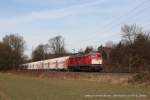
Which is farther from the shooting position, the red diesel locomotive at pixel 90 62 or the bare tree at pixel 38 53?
the bare tree at pixel 38 53

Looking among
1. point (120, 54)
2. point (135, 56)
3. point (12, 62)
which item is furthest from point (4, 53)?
point (135, 56)

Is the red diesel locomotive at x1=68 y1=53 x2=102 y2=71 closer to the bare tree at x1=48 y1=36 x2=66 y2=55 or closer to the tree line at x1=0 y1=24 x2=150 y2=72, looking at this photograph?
the tree line at x1=0 y1=24 x2=150 y2=72

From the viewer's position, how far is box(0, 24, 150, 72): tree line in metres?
62.5

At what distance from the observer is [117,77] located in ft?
109

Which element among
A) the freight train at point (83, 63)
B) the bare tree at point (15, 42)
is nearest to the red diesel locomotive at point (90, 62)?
the freight train at point (83, 63)

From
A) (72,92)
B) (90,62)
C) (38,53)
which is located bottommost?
(72,92)

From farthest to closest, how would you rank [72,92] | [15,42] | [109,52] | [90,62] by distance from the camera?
1. [15,42]
2. [109,52]
3. [90,62]
4. [72,92]

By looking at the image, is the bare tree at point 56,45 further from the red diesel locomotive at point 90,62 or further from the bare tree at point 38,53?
the red diesel locomotive at point 90,62

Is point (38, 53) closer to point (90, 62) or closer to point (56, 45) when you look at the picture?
point (56, 45)

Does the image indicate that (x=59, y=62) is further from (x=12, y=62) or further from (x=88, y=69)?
(x=12, y=62)

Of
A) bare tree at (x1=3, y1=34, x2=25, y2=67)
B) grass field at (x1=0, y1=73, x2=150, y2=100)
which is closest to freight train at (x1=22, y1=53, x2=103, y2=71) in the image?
grass field at (x1=0, y1=73, x2=150, y2=100)

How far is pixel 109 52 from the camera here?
80.8m

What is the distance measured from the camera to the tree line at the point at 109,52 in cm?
6253

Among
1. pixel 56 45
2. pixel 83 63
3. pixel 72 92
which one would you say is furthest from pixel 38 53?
pixel 72 92
